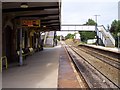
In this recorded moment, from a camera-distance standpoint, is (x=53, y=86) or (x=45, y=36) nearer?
(x=53, y=86)

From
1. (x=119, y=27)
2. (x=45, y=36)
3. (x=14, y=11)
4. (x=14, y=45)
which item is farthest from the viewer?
(x=119, y=27)

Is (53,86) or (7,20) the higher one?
(7,20)

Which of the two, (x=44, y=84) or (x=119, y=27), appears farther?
(x=119, y=27)

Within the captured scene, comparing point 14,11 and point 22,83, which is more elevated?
point 14,11

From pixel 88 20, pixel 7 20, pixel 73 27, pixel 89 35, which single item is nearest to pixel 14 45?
pixel 7 20

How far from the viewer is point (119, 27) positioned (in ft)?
339

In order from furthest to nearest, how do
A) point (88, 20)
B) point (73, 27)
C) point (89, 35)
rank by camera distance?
1. point (88, 20)
2. point (89, 35)
3. point (73, 27)

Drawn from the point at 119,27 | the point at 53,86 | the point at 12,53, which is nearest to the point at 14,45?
the point at 12,53

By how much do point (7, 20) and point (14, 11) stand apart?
102cm

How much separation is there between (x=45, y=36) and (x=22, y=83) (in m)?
57.8

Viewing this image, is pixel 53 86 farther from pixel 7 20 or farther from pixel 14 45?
pixel 14 45

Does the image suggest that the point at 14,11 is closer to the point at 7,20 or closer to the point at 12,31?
the point at 7,20

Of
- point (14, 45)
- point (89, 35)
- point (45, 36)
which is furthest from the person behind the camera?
point (89, 35)

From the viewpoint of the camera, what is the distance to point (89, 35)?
379ft
